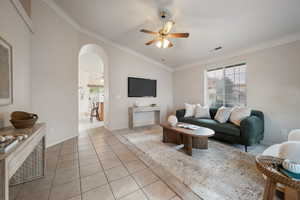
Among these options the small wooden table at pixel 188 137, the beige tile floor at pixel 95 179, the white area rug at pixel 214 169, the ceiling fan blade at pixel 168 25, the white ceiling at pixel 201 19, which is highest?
the white ceiling at pixel 201 19

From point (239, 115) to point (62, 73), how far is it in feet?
14.7

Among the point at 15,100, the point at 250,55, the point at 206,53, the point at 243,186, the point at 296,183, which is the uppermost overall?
the point at 206,53

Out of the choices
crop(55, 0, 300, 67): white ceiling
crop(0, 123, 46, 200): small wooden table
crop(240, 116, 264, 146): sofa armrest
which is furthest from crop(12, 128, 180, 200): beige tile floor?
crop(55, 0, 300, 67): white ceiling

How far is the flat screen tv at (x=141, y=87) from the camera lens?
4265 mm

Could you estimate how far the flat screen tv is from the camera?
14.0ft

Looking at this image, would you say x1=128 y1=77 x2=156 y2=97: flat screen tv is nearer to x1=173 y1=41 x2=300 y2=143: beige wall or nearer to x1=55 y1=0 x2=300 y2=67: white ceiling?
x1=55 y1=0 x2=300 y2=67: white ceiling

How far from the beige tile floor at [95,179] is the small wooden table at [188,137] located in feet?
3.09

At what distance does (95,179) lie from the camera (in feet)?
5.24

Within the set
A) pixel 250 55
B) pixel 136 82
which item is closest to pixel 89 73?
pixel 136 82

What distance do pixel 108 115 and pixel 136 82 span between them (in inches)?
61.1

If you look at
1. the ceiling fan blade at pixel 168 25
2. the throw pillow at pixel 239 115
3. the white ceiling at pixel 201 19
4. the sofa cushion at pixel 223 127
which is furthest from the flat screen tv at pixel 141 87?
the throw pillow at pixel 239 115

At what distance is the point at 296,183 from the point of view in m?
0.85

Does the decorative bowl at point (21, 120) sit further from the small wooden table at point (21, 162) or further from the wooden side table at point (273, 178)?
the wooden side table at point (273, 178)

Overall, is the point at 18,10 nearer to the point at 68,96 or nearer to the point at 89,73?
the point at 68,96
